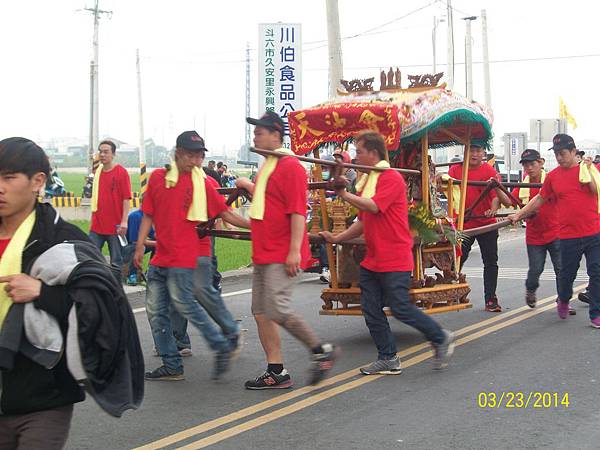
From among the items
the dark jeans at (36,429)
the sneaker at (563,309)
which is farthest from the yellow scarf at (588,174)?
the dark jeans at (36,429)

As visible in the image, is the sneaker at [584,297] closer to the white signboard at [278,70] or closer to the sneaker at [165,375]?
the sneaker at [165,375]

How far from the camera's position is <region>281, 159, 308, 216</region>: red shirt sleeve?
7.28 m

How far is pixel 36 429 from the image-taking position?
3592mm

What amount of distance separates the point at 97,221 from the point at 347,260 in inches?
140

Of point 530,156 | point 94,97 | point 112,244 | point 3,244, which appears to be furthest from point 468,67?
point 3,244

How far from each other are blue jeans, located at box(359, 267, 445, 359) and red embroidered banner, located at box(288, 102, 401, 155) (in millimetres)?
1500

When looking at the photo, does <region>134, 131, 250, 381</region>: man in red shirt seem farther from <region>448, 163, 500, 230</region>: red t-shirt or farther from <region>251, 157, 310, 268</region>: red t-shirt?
<region>448, 163, 500, 230</region>: red t-shirt

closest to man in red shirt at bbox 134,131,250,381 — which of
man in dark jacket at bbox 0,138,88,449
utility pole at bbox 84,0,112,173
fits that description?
man in dark jacket at bbox 0,138,88,449

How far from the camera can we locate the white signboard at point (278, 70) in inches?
746

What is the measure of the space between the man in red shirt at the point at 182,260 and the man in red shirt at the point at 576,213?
3.86 meters

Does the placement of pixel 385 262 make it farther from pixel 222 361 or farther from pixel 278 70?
pixel 278 70

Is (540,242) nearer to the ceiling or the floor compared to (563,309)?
nearer to the ceiling

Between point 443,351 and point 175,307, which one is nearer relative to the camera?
point 175,307

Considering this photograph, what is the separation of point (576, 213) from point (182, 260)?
14.5ft
